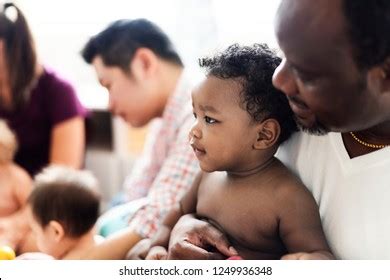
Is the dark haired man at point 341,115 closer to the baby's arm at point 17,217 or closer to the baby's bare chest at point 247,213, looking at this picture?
the baby's bare chest at point 247,213

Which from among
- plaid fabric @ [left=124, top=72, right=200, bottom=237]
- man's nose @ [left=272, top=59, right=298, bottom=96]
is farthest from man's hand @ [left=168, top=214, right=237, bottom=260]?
man's nose @ [left=272, top=59, right=298, bottom=96]

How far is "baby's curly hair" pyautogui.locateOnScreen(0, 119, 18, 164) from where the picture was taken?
1096mm

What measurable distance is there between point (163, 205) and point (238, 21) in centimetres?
34

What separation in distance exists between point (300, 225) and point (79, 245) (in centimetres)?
35

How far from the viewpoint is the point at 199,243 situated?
725 millimetres

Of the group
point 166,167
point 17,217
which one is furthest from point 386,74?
point 17,217

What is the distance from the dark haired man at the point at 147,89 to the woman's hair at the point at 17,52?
0.73 feet

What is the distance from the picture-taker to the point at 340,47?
0.55 meters

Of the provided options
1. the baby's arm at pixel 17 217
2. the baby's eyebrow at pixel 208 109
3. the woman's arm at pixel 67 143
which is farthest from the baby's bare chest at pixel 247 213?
the woman's arm at pixel 67 143

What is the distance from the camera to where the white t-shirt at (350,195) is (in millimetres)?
631

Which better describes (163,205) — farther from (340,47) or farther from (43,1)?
(43,1)

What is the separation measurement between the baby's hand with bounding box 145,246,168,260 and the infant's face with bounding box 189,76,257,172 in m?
0.14

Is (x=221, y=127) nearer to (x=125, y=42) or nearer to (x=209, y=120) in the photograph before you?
(x=209, y=120)

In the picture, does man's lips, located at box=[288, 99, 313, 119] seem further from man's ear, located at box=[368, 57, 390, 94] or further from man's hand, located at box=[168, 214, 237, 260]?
man's hand, located at box=[168, 214, 237, 260]
